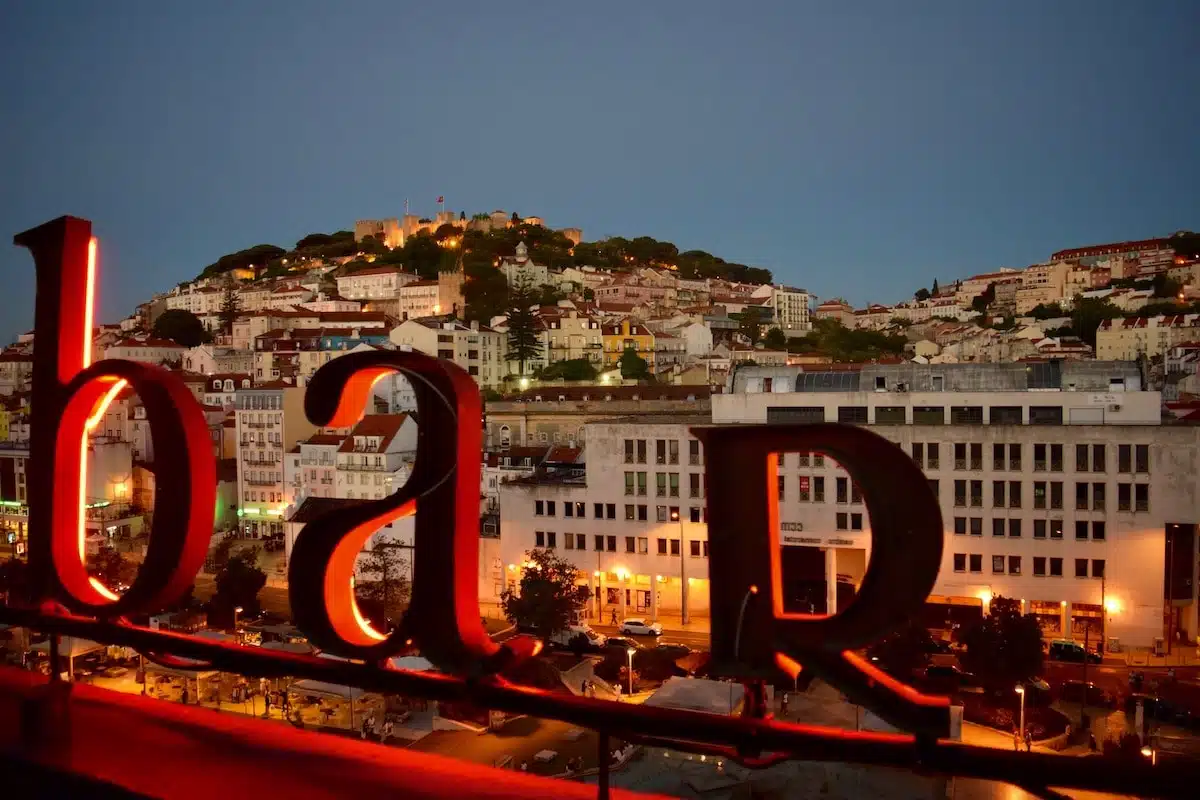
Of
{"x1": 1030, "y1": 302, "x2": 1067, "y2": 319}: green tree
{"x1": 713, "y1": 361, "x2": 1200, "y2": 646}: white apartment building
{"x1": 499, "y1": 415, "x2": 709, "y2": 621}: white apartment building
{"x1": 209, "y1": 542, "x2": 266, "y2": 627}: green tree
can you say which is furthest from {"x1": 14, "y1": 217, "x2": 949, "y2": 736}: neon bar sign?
{"x1": 1030, "y1": 302, "x2": 1067, "y2": 319}: green tree

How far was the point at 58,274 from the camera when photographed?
4.82 metres

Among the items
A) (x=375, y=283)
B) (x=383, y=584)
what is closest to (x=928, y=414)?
(x=383, y=584)

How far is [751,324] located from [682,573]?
2968 inches

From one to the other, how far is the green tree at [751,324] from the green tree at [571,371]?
22733mm

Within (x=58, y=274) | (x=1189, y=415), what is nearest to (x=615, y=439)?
(x=1189, y=415)

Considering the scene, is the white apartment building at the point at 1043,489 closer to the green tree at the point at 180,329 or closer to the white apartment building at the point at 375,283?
the green tree at the point at 180,329

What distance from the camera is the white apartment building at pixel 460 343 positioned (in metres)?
72.8

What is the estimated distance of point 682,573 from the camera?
3266 centimetres

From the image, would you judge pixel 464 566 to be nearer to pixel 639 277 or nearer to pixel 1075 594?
pixel 1075 594

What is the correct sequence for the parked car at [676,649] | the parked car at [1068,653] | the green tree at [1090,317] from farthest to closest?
the green tree at [1090,317] < the parked car at [1068,653] < the parked car at [676,649]

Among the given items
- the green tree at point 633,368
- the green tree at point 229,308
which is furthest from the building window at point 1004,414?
the green tree at point 229,308

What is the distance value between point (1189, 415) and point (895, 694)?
1591 inches

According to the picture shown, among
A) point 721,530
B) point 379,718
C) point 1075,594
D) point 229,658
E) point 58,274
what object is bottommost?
point 379,718

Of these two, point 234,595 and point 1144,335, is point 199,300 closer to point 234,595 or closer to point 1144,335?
point 234,595
